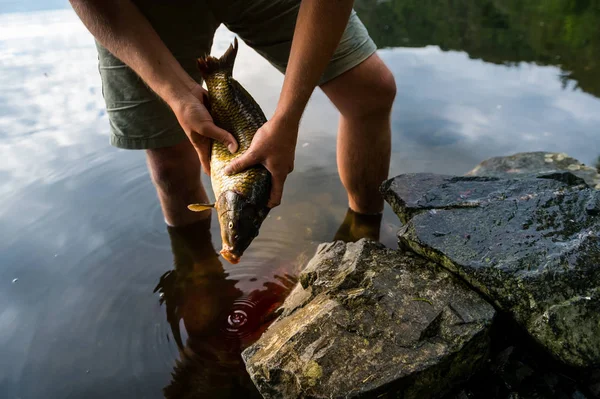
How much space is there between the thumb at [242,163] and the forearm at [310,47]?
0.78ft

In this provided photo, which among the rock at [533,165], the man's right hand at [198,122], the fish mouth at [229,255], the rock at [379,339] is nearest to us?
the rock at [379,339]

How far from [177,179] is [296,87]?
161 cm

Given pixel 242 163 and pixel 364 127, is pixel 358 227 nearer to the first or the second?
pixel 364 127

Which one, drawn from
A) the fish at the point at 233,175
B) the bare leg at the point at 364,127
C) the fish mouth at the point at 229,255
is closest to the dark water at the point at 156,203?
the bare leg at the point at 364,127

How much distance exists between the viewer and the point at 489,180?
2680 mm

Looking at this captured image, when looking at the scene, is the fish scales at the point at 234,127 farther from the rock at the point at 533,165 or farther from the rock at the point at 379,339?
the rock at the point at 533,165

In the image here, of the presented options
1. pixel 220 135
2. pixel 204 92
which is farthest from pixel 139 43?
pixel 220 135

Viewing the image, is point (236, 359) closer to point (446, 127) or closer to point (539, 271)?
point (539, 271)

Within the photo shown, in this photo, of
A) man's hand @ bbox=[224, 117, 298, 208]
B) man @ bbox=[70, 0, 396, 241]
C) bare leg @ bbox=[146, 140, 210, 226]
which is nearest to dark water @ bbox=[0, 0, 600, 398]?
bare leg @ bbox=[146, 140, 210, 226]

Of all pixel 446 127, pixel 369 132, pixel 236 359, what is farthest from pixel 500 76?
pixel 236 359

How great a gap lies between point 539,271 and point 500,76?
5147 millimetres

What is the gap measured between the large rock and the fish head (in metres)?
0.82

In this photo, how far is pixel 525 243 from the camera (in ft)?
6.77

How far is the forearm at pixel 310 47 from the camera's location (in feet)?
6.56
